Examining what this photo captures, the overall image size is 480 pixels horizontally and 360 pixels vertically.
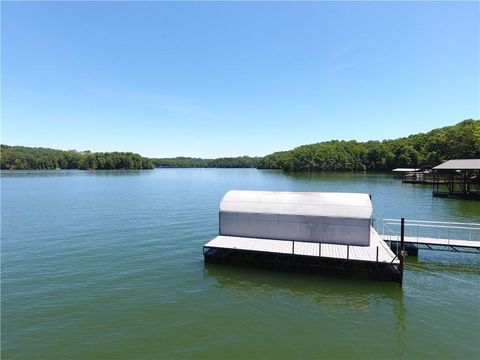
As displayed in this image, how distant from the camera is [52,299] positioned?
17.1 meters

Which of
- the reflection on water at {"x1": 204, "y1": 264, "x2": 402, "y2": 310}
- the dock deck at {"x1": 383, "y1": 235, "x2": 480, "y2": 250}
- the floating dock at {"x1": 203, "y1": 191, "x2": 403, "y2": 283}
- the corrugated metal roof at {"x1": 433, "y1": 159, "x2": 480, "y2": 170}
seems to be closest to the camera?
the reflection on water at {"x1": 204, "y1": 264, "x2": 402, "y2": 310}

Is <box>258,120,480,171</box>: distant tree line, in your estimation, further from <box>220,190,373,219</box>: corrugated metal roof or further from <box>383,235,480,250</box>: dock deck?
<box>220,190,373,219</box>: corrugated metal roof

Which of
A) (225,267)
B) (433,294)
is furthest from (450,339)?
(225,267)

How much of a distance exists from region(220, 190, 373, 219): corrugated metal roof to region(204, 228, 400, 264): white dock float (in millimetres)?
2084

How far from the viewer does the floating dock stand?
64.3ft

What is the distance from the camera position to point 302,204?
2214cm

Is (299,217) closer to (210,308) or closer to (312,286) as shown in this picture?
(312,286)

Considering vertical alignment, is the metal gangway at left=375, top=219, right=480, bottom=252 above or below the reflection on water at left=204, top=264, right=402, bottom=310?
above

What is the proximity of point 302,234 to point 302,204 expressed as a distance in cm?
214

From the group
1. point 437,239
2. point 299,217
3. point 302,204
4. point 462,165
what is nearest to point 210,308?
point 299,217

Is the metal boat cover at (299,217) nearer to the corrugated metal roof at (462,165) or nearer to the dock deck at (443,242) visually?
the dock deck at (443,242)

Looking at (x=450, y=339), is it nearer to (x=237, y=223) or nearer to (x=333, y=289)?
(x=333, y=289)

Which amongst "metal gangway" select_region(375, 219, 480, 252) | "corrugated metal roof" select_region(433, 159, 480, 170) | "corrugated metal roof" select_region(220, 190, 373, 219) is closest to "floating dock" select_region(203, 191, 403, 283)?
"corrugated metal roof" select_region(220, 190, 373, 219)

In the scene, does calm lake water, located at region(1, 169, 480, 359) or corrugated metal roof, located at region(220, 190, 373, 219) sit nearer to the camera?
calm lake water, located at region(1, 169, 480, 359)
